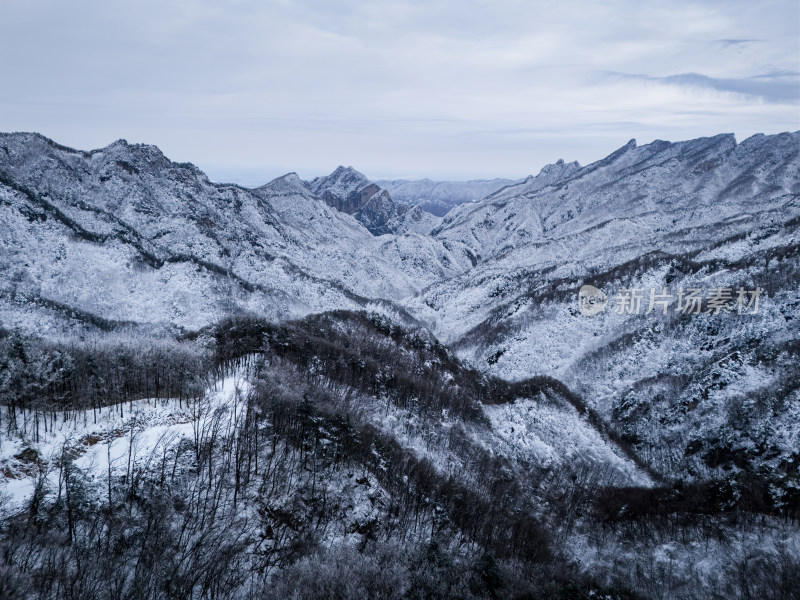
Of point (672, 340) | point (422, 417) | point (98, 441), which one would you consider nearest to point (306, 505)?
point (98, 441)

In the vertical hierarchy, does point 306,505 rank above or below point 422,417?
above

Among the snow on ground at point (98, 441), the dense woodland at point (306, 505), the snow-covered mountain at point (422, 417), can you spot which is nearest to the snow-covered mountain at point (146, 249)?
the snow-covered mountain at point (422, 417)

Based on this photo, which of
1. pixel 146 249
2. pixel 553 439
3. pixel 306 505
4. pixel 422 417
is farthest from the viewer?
pixel 146 249

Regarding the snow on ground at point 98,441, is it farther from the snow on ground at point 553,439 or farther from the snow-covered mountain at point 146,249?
the snow-covered mountain at point 146,249

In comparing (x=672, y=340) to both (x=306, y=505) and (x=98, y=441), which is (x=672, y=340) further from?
(x=98, y=441)

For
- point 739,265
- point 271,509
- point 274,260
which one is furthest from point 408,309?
point 271,509

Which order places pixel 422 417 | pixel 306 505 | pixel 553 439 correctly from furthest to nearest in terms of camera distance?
1. pixel 553 439
2. pixel 422 417
3. pixel 306 505

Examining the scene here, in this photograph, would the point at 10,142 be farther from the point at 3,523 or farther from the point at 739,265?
the point at 739,265
